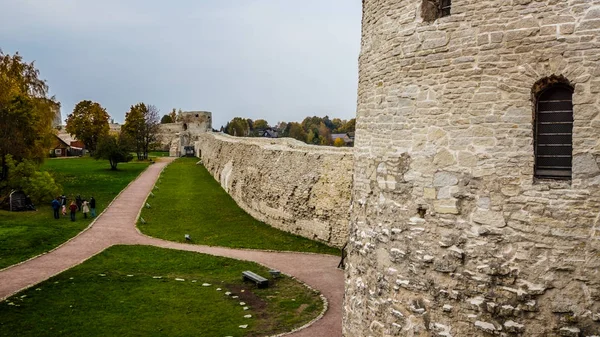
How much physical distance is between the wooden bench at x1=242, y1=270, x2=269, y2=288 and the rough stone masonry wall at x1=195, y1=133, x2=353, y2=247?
5.28 metres

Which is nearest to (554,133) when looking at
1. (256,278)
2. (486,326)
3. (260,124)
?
(486,326)

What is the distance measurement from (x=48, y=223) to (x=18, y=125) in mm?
7550

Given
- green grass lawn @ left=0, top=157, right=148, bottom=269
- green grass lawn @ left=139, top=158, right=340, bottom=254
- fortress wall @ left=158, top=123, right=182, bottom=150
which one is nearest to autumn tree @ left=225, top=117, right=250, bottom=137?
fortress wall @ left=158, top=123, right=182, bottom=150

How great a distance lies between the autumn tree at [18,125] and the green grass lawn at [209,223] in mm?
6865

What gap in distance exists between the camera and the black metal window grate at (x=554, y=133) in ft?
19.2

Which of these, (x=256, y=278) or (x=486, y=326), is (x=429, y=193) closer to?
(x=486, y=326)

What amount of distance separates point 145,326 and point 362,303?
262 inches

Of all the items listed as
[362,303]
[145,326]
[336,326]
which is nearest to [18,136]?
[145,326]

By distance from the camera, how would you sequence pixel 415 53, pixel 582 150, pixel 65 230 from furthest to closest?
1. pixel 65 230
2. pixel 415 53
3. pixel 582 150

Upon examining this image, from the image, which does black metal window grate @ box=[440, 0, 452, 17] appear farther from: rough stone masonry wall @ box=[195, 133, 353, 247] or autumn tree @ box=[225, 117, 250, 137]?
autumn tree @ box=[225, 117, 250, 137]

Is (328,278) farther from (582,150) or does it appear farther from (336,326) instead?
(582,150)

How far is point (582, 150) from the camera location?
562 centimetres

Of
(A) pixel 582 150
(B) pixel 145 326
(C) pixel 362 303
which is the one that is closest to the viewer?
(A) pixel 582 150

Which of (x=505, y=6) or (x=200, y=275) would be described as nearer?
(x=505, y=6)
